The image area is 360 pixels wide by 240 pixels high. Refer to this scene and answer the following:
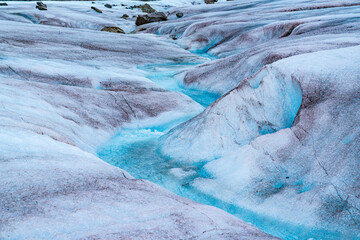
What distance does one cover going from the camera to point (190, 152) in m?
5.25

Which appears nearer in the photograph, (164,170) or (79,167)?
(79,167)

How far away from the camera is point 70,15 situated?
22.8 m

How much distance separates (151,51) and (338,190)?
1099 cm

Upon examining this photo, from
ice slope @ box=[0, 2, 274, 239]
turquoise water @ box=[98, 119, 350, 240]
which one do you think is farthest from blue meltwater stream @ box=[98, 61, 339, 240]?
ice slope @ box=[0, 2, 274, 239]

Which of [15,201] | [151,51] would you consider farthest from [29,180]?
[151,51]

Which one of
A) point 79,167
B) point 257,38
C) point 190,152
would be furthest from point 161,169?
point 257,38

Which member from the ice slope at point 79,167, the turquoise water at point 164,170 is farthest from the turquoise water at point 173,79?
the turquoise water at point 164,170

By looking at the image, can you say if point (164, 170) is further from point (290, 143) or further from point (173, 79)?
point (173, 79)

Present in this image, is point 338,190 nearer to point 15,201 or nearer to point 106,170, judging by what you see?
point 106,170

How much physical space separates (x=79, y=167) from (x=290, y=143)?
283cm

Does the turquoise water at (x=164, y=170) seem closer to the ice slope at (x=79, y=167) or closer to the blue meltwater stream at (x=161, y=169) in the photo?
the blue meltwater stream at (x=161, y=169)

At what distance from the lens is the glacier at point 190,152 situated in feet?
8.70

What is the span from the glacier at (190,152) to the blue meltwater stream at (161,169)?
0.02m

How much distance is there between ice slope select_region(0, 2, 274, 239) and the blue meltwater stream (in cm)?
27
